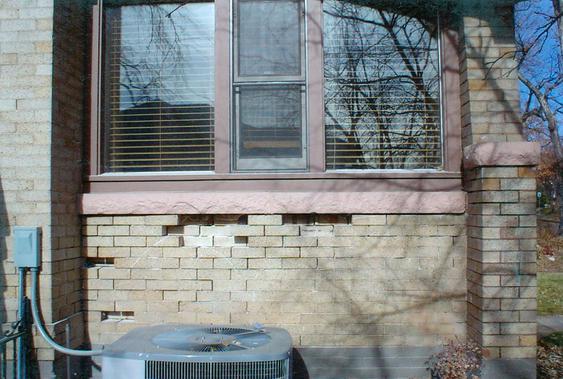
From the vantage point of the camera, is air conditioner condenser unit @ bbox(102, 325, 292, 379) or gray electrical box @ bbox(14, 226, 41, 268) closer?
air conditioner condenser unit @ bbox(102, 325, 292, 379)

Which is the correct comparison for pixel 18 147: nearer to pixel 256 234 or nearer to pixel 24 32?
pixel 24 32

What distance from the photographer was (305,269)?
4.47m

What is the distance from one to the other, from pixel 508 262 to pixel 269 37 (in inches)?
121

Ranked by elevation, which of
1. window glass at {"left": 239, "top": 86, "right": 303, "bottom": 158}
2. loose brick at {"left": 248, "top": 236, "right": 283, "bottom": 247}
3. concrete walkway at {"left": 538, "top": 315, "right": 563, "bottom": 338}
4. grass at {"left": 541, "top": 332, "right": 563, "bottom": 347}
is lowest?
concrete walkway at {"left": 538, "top": 315, "right": 563, "bottom": 338}

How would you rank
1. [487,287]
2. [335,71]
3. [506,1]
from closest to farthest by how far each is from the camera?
[487,287] → [506,1] → [335,71]

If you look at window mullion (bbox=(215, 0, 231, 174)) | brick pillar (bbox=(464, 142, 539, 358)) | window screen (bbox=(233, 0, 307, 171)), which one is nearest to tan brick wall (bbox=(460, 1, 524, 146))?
brick pillar (bbox=(464, 142, 539, 358))

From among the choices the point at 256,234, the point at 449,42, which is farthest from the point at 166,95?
the point at 449,42

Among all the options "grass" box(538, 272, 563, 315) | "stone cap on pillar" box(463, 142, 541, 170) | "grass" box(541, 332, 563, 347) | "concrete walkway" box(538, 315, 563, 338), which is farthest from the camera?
"grass" box(538, 272, 563, 315)

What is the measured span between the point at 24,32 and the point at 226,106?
1.91 meters

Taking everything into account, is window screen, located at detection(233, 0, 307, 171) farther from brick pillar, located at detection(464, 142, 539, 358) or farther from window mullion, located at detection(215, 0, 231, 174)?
brick pillar, located at detection(464, 142, 539, 358)

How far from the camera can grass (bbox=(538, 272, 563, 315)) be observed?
7.84 m

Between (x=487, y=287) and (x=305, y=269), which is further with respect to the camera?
(x=305, y=269)

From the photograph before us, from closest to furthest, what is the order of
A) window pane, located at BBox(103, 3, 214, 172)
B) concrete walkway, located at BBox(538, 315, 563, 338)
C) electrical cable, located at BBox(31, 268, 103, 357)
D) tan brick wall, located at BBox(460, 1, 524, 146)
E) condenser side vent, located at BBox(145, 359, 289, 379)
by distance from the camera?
condenser side vent, located at BBox(145, 359, 289, 379), electrical cable, located at BBox(31, 268, 103, 357), tan brick wall, located at BBox(460, 1, 524, 146), window pane, located at BBox(103, 3, 214, 172), concrete walkway, located at BBox(538, 315, 563, 338)

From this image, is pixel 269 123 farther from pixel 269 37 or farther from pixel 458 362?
pixel 458 362
